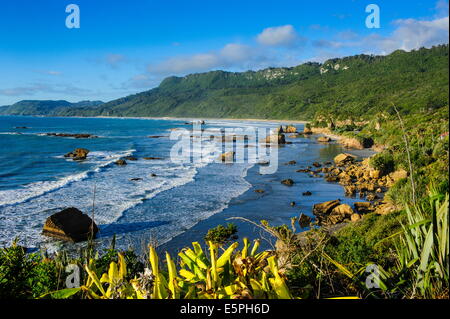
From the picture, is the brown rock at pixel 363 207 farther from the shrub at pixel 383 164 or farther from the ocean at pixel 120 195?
the shrub at pixel 383 164

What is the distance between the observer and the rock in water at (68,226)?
43.3 feet

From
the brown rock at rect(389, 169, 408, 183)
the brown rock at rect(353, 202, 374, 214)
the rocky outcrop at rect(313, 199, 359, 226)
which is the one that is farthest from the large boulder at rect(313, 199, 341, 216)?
the brown rock at rect(389, 169, 408, 183)

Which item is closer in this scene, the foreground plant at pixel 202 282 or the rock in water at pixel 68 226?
the foreground plant at pixel 202 282

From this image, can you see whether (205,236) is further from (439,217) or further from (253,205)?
(439,217)

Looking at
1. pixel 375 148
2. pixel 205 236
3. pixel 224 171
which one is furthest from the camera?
pixel 375 148

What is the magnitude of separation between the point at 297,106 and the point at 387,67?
40.4 metres

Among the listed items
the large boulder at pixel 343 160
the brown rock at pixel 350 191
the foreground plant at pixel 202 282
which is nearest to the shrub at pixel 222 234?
the brown rock at pixel 350 191

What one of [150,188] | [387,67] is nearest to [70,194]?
[150,188]

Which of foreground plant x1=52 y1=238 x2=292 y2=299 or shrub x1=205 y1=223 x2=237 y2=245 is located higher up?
foreground plant x1=52 y1=238 x2=292 y2=299

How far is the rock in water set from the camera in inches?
520

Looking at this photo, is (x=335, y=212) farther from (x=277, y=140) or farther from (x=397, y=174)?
(x=277, y=140)

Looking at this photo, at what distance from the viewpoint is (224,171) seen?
99.0 ft

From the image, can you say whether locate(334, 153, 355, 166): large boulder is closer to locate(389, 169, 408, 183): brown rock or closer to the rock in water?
locate(389, 169, 408, 183): brown rock
